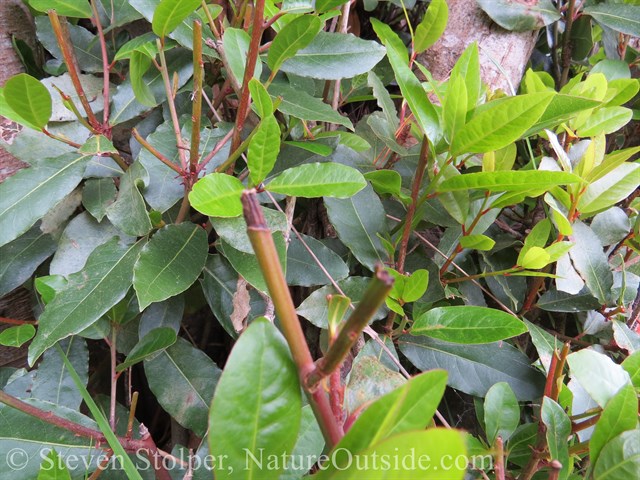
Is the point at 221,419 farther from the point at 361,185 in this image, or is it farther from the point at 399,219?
the point at 399,219

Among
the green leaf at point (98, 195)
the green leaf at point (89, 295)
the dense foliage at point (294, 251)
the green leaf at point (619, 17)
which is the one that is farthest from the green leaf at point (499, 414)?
the green leaf at point (619, 17)

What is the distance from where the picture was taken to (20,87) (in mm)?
539

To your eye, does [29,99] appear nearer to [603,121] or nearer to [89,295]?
[89,295]

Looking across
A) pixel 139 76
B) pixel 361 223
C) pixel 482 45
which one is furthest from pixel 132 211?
pixel 482 45

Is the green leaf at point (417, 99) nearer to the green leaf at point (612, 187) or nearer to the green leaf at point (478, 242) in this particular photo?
the green leaf at point (478, 242)

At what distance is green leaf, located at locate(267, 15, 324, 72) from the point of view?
0.55 metres

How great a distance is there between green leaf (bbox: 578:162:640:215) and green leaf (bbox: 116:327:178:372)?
1.90 ft

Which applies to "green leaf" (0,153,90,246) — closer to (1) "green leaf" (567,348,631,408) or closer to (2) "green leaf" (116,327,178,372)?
(2) "green leaf" (116,327,178,372)

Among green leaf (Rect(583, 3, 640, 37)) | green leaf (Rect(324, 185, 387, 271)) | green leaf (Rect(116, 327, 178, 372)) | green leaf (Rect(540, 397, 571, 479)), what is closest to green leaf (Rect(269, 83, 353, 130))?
green leaf (Rect(324, 185, 387, 271))

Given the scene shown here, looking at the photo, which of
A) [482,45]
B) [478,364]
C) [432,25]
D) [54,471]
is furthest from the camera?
[482,45]

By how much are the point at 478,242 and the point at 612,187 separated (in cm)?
20

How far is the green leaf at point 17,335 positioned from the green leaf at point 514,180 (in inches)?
21.9

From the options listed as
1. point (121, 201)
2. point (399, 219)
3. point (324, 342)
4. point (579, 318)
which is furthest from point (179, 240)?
A: point (579, 318)

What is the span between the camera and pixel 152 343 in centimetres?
59
